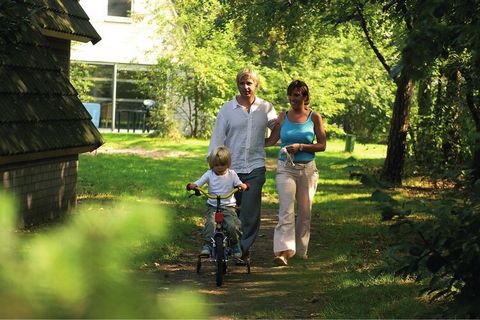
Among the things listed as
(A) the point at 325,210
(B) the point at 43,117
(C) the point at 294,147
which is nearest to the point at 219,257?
(C) the point at 294,147

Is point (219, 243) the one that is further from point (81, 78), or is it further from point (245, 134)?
point (81, 78)

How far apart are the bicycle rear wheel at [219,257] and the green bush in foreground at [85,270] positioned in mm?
7604

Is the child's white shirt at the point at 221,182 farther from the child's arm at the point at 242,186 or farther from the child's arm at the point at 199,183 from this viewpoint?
the child's arm at the point at 242,186

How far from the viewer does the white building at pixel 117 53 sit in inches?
1506

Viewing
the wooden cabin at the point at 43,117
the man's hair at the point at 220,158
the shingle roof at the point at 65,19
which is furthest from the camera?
the shingle roof at the point at 65,19

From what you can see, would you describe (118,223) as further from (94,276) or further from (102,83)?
(102,83)

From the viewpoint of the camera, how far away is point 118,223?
1.34m

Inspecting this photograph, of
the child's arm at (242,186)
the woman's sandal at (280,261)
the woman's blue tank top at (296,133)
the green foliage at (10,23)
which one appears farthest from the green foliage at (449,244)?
the woman's blue tank top at (296,133)

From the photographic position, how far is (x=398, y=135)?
20.7 meters

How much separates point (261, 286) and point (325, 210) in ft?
24.4

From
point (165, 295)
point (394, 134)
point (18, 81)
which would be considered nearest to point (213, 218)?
point (18, 81)

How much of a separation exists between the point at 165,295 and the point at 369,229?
41.2 feet

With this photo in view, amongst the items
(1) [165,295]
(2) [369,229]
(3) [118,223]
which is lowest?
(2) [369,229]

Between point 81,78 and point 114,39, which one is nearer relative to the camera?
point 81,78
